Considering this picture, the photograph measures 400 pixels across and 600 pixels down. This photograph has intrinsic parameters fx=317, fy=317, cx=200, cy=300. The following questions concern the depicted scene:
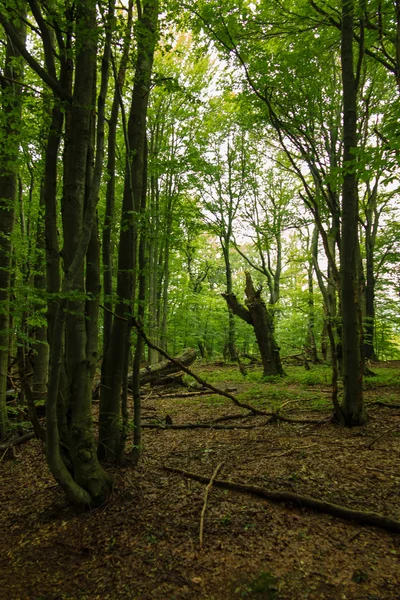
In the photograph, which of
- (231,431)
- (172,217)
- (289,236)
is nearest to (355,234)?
(231,431)

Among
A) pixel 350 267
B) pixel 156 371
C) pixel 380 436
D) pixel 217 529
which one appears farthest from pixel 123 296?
pixel 156 371

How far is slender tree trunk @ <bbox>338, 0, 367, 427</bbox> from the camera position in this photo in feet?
15.4

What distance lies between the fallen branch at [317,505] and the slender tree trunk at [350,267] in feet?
7.38

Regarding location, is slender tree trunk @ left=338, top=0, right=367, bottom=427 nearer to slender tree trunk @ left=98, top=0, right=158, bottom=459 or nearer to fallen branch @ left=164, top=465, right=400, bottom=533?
fallen branch @ left=164, top=465, right=400, bottom=533

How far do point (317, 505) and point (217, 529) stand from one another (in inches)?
35.0

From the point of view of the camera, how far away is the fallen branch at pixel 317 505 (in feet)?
8.10

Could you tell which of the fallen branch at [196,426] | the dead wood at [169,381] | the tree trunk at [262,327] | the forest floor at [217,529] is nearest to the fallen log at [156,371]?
the dead wood at [169,381]

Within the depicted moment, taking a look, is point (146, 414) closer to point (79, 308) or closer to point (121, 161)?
point (79, 308)

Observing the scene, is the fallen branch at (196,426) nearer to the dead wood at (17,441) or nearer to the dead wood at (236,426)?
the dead wood at (236,426)

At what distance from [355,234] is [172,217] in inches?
326

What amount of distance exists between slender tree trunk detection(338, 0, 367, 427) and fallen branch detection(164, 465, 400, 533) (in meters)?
2.25

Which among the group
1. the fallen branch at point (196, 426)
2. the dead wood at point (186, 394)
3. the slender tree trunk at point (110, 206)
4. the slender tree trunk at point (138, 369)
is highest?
the slender tree trunk at point (110, 206)

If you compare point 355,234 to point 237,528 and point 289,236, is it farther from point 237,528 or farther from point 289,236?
point 289,236

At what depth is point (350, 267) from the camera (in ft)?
15.7
